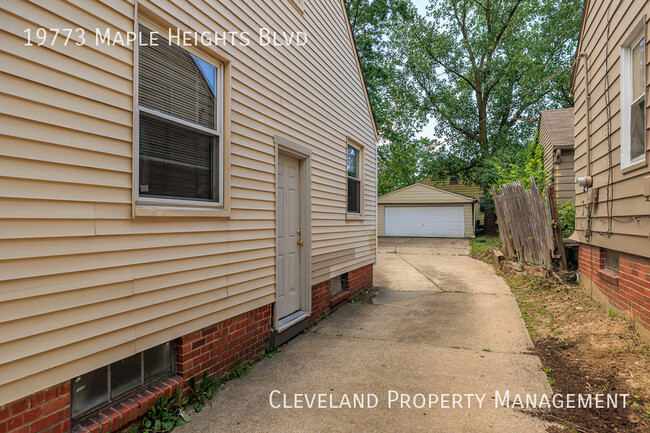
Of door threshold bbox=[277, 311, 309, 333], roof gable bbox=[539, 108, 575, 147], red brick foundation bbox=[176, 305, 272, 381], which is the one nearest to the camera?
red brick foundation bbox=[176, 305, 272, 381]

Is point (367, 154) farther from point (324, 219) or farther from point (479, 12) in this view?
point (479, 12)

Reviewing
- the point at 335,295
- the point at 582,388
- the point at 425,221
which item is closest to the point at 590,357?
the point at 582,388

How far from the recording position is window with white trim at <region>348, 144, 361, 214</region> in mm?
7340

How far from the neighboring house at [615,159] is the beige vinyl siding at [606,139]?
0.03 ft

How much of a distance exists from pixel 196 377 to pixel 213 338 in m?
0.35

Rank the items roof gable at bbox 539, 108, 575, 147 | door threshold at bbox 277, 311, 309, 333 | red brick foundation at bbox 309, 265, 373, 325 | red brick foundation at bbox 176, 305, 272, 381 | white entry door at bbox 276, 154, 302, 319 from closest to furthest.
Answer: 1. red brick foundation at bbox 176, 305, 272, 381
2. door threshold at bbox 277, 311, 309, 333
3. white entry door at bbox 276, 154, 302, 319
4. red brick foundation at bbox 309, 265, 373, 325
5. roof gable at bbox 539, 108, 575, 147

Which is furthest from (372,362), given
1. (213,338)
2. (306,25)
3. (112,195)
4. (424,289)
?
(306,25)

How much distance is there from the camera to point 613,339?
4.05m

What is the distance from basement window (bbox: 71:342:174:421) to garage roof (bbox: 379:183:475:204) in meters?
20.6

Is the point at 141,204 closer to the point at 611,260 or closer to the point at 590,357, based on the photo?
the point at 590,357

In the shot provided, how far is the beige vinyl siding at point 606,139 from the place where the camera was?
13.0 feet

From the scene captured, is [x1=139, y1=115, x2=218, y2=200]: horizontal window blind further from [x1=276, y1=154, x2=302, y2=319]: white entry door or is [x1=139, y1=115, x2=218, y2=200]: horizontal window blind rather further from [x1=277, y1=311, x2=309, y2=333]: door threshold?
[x1=277, y1=311, x2=309, y2=333]: door threshold

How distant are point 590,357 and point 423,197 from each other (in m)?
19.3

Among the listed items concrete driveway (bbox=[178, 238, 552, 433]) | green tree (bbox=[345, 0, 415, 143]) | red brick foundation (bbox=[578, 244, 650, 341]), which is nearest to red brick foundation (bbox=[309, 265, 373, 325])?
concrete driveway (bbox=[178, 238, 552, 433])
